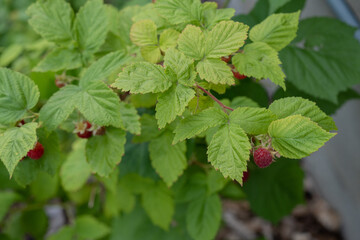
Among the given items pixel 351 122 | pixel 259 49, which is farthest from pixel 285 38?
pixel 351 122

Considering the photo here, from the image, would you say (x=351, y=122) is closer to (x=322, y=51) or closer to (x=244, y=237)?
(x=322, y=51)

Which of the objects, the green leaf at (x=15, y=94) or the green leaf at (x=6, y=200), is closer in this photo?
the green leaf at (x=15, y=94)

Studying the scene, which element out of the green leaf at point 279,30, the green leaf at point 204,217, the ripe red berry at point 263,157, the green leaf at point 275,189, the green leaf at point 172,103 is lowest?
the green leaf at point 275,189

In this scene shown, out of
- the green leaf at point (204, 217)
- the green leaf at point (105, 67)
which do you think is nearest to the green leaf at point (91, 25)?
the green leaf at point (105, 67)

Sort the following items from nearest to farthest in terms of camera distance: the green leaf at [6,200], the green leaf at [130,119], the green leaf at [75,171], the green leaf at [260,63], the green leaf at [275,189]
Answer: the green leaf at [260,63] → the green leaf at [130,119] → the green leaf at [75,171] → the green leaf at [275,189] → the green leaf at [6,200]

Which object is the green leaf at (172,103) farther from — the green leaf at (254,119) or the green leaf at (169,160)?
the green leaf at (169,160)

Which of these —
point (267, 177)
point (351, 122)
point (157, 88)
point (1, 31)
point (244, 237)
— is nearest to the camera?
point (157, 88)

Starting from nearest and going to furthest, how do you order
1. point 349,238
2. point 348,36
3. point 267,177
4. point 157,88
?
point 157,88
point 348,36
point 267,177
point 349,238
